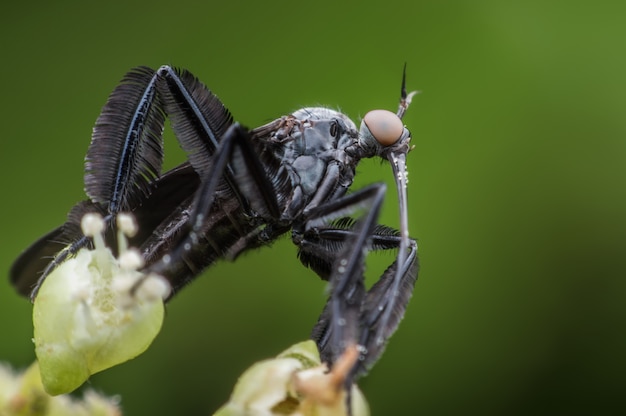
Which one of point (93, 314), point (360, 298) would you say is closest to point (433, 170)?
point (360, 298)

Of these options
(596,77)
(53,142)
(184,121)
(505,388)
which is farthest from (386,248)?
(53,142)

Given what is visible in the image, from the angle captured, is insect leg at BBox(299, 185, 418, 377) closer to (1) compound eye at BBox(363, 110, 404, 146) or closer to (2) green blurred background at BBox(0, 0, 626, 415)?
(1) compound eye at BBox(363, 110, 404, 146)

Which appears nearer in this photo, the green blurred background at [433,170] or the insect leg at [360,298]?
the insect leg at [360,298]

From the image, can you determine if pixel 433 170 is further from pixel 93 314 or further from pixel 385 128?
pixel 93 314

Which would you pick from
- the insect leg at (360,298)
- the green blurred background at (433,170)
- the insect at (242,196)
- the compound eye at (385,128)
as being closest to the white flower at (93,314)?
the insect at (242,196)

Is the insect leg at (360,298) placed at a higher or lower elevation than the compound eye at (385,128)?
lower

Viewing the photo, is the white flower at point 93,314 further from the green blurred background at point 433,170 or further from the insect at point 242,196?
the green blurred background at point 433,170

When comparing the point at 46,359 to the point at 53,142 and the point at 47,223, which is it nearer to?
the point at 47,223
